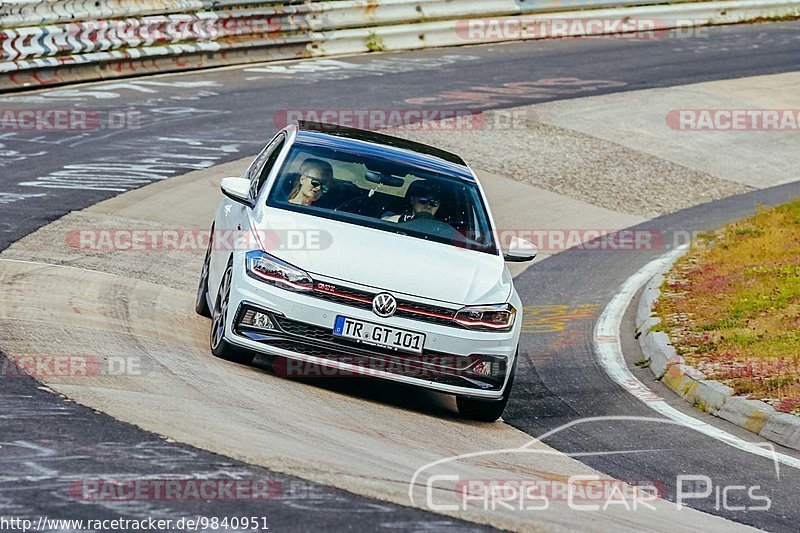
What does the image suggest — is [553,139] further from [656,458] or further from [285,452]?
[285,452]

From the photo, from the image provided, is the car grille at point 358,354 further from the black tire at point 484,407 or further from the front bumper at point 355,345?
the black tire at point 484,407

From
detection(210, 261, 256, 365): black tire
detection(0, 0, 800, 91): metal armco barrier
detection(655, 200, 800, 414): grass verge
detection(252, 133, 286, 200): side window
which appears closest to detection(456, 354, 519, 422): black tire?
detection(210, 261, 256, 365): black tire

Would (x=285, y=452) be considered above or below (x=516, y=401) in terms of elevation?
above

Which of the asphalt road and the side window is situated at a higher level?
the side window

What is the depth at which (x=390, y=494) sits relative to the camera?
615 centimetres

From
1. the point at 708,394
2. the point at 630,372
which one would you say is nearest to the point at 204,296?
the point at 630,372

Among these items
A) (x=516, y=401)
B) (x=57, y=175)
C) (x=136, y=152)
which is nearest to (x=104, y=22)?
(x=136, y=152)

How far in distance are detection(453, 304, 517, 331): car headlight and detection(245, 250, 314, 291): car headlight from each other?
98 centimetres

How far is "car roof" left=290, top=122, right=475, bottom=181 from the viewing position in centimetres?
966

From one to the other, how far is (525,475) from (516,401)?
231cm

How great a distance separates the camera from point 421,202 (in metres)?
9.26

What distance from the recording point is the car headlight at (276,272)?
812cm

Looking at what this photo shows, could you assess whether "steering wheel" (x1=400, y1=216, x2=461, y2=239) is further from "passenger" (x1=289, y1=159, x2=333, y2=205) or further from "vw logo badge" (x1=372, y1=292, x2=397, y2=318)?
"vw logo badge" (x1=372, y1=292, x2=397, y2=318)

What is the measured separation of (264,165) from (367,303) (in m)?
2.21
